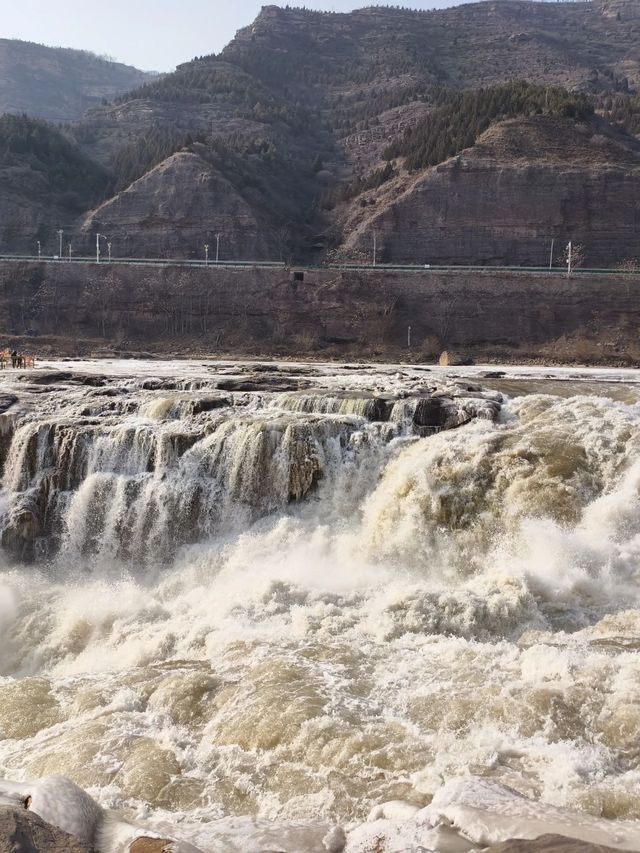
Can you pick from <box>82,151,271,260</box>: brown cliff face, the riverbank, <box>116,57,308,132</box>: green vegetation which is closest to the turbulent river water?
the riverbank

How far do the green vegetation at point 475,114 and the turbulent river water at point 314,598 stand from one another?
52.0 meters

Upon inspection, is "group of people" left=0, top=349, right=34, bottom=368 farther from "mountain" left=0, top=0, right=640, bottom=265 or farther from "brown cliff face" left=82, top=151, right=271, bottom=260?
"mountain" left=0, top=0, right=640, bottom=265

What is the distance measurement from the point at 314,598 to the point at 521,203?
57612 mm

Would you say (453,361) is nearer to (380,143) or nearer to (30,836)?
(30,836)

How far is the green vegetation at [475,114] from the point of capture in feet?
232

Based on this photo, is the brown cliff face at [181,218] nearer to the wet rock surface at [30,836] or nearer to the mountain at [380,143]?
the mountain at [380,143]

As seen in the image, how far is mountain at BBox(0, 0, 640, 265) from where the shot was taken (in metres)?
65.1

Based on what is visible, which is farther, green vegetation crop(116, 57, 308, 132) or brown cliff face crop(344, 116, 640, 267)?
green vegetation crop(116, 57, 308, 132)

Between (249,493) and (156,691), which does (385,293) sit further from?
(156,691)

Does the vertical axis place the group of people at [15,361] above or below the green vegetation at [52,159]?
below

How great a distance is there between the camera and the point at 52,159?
91688mm

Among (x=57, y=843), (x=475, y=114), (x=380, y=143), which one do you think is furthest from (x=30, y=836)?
(x=380, y=143)

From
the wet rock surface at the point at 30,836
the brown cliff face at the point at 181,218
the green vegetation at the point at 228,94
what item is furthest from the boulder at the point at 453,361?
the green vegetation at the point at 228,94

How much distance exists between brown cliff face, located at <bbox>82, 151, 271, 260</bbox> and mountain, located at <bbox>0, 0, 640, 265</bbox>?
6.2 inches
